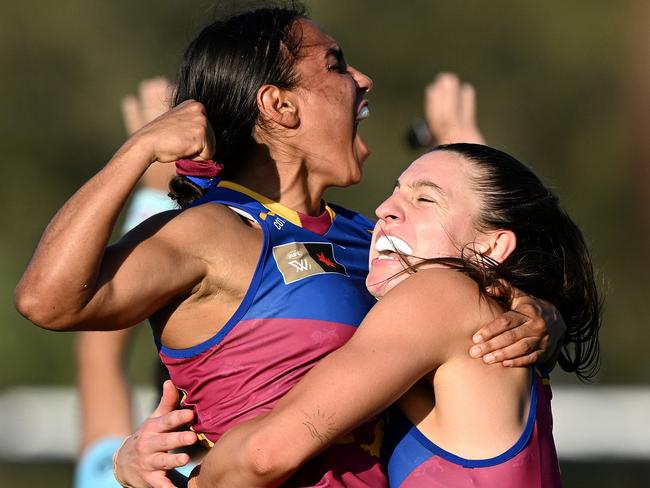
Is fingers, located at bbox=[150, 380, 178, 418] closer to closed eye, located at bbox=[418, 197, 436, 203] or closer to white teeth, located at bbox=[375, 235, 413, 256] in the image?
white teeth, located at bbox=[375, 235, 413, 256]

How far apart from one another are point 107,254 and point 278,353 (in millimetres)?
435

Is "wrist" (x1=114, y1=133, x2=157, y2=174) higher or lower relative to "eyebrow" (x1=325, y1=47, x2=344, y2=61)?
lower

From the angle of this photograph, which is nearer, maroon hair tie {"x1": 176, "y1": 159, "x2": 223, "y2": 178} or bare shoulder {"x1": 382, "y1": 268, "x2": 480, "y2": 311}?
bare shoulder {"x1": 382, "y1": 268, "x2": 480, "y2": 311}

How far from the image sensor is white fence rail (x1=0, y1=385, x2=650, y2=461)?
8.36m

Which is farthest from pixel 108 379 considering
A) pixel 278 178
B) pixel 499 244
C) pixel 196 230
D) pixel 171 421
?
pixel 499 244

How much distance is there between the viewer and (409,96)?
583 inches

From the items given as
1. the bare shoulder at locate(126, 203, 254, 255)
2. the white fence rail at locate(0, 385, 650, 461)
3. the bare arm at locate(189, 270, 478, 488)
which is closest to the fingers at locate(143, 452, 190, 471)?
the bare arm at locate(189, 270, 478, 488)

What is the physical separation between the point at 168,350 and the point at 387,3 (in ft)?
43.4

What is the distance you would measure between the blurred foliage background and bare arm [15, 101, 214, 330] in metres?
11.4

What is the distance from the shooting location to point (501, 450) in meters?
2.36

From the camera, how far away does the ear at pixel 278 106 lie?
2953 mm

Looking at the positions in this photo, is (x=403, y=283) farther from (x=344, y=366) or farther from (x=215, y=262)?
(x=215, y=262)

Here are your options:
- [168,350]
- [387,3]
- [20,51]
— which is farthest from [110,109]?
[168,350]

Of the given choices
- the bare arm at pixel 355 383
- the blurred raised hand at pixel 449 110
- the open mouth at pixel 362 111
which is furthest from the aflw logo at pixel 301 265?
the blurred raised hand at pixel 449 110
